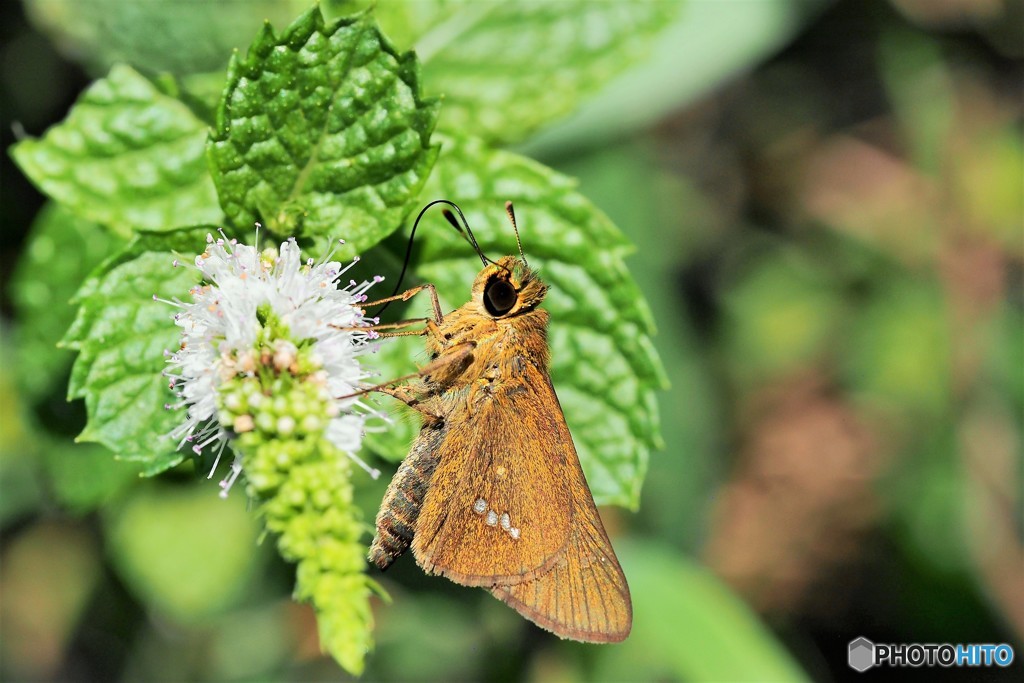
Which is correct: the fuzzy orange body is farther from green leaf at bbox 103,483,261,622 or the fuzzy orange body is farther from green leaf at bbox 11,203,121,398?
green leaf at bbox 103,483,261,622

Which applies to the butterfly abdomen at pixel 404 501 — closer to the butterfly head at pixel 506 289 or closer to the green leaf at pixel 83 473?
the butterfly head at pixel 506 289

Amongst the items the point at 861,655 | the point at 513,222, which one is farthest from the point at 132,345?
the point at 861,655

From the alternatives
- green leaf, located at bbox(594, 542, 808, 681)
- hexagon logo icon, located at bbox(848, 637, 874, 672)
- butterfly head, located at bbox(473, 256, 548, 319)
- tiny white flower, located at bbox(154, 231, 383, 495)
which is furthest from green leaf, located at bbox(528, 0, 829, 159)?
hexagon logo icon, located at bbox(848, 637, 874, 672)

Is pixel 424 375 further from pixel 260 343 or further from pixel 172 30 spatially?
pixel 172 30

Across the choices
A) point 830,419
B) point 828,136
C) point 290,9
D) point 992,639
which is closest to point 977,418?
point 830,419

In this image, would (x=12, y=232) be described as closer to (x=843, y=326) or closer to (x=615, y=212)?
(x=615, y=212)

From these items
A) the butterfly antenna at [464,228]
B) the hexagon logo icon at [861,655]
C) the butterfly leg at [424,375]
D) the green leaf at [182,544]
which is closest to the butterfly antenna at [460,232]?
the butterfly antenna at [464,228]

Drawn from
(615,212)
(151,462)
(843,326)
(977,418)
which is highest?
(151,462)
